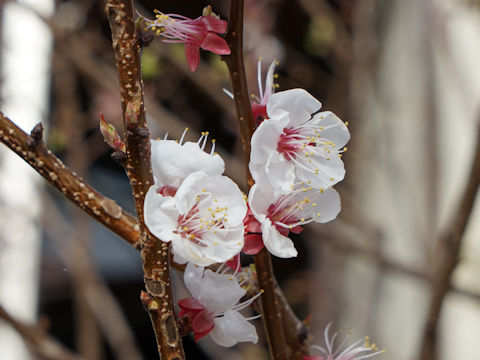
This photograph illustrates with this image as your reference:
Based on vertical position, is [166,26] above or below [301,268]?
above

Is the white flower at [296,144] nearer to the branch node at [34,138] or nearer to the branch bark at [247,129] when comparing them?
the branch bark at [247,129]

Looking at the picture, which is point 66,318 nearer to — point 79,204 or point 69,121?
point 69,121

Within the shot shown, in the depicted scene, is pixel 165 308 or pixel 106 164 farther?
pixel 106 164

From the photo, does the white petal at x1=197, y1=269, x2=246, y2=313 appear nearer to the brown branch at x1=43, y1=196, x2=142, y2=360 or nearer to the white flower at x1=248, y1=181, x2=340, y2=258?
the white flower at x1=248, y1=181, x2=340, y2=258

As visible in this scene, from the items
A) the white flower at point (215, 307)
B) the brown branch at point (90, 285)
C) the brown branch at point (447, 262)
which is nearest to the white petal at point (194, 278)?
the white flower at point (215, 307)

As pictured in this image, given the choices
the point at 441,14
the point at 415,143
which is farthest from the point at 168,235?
the point at 415,143

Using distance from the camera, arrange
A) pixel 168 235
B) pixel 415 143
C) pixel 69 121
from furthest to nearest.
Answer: pixel 415 143 → pixel 69 121 → pixel 168 235

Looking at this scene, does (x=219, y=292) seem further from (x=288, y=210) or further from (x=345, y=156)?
(x=345, y=156)
